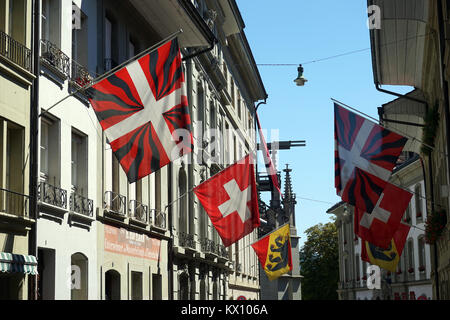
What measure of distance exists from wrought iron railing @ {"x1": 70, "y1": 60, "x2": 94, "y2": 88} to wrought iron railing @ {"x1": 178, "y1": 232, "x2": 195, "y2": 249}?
36.0 feet

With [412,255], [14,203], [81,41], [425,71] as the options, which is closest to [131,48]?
[81,41]


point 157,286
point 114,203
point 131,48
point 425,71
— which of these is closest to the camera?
point 114,203

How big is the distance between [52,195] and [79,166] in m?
2.33

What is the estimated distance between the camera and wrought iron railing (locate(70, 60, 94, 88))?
18531mm

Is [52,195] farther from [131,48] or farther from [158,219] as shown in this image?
[158,219]

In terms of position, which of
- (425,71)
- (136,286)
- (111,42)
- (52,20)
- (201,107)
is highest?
(201,107)

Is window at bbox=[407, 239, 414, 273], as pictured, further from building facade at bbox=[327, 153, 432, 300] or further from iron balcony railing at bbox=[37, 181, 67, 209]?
iron balcony railing at bbox=[37, 181, 67, 209]

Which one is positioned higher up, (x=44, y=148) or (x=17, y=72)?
(x=17, y=72)

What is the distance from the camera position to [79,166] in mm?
19125

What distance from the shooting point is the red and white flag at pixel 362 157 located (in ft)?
55.4

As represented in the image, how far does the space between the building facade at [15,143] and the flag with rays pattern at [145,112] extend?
2.34 metres

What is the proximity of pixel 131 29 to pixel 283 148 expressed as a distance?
173 ft
